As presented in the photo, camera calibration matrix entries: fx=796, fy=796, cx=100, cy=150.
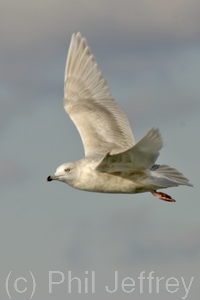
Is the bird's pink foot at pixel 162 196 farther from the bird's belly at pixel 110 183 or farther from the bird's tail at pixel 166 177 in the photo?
the bird's belly at pixel 110 183

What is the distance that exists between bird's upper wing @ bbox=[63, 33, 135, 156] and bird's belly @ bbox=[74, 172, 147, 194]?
202cm

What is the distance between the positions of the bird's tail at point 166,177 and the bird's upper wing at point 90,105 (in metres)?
1.42

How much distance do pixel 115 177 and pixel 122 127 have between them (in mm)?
3138

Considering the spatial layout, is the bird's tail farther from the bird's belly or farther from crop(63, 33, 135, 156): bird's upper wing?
crop(63, 33, 135, 156): bird's upper wing

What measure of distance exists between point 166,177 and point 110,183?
1395mm

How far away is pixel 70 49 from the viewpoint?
67.1 feet

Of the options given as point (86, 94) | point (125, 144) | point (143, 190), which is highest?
point (86, 94)

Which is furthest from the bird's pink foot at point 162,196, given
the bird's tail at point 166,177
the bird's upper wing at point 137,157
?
the bird's upper wing at point 137,157

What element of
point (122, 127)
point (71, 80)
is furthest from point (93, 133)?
point (71, 80)

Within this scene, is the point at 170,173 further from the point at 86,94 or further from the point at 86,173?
the point at 86,94

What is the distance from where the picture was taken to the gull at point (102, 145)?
1580 centimetres

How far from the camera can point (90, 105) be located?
66.1 feet

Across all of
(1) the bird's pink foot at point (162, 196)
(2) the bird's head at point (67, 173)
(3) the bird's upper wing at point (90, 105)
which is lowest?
(1) the bird's pink foot at point (162, 196)

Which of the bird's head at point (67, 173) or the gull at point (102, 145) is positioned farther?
the bird's head at point (67, 173)
